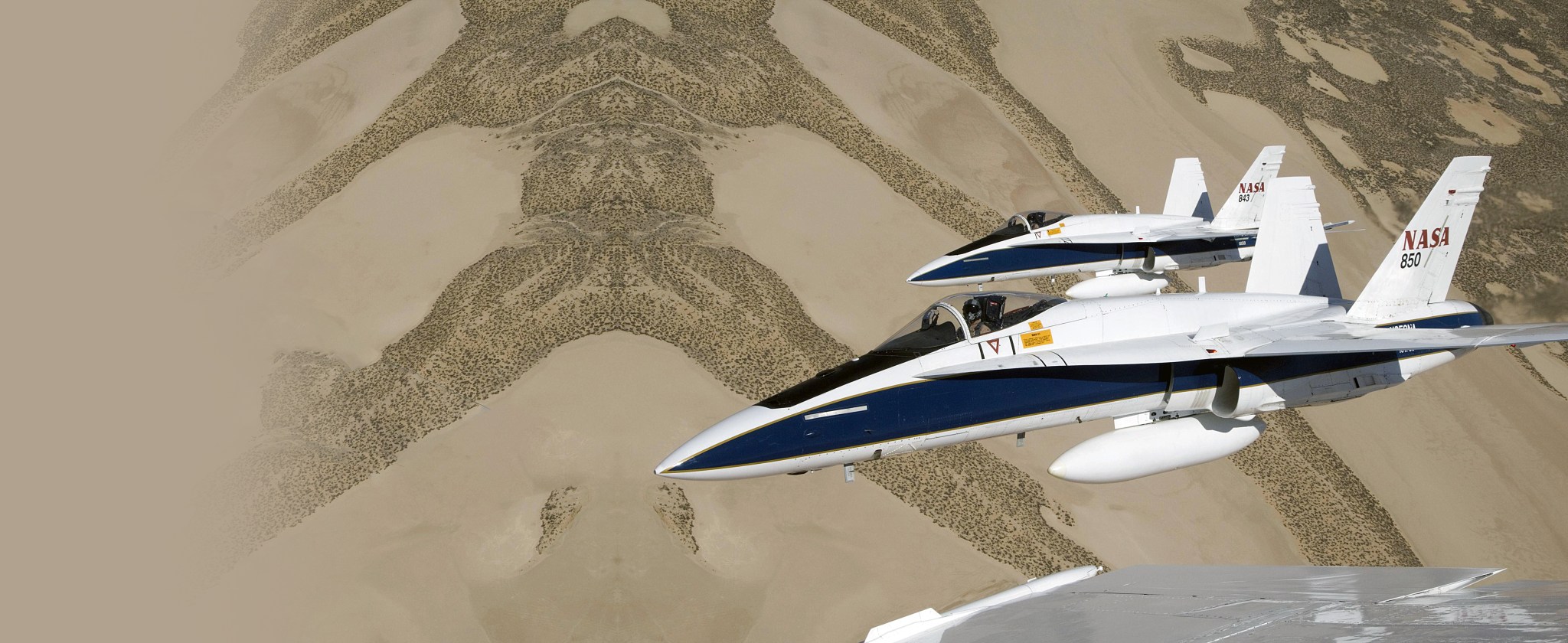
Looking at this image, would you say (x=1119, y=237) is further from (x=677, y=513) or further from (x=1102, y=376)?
(x=677, y=513)

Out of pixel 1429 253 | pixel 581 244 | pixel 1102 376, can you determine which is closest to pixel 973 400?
pixel 1102 376

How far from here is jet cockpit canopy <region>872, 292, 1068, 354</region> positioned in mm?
14719

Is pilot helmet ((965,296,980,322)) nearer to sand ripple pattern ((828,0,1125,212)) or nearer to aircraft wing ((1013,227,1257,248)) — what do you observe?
aircraft wing ((1013,227,1257,248))

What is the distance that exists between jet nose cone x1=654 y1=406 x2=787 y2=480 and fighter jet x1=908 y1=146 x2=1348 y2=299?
1313 centimetres

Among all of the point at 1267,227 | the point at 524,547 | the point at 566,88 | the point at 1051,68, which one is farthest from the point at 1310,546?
the point at 1051,68

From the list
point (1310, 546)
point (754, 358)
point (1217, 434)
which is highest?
point (1217, 434)

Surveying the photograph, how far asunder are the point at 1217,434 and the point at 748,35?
2888 cm

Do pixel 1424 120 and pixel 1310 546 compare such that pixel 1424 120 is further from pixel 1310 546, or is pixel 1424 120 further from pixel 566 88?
pixel 566 88

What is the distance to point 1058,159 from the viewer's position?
1678 inches

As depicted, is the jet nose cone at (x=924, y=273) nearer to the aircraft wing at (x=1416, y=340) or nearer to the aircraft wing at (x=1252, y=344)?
the aircraft wing at (x=1252, y=344)

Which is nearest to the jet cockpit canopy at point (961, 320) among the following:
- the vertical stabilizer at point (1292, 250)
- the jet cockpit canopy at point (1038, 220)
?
the vertical stabilizer at point (1292, 250)

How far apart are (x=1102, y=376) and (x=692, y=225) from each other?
15508 millimetres

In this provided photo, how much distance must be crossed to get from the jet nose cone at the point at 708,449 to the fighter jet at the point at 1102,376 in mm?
24

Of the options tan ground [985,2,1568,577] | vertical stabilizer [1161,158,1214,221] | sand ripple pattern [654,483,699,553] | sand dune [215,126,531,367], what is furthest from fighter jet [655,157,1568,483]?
sand dune [215,126,531,367]
